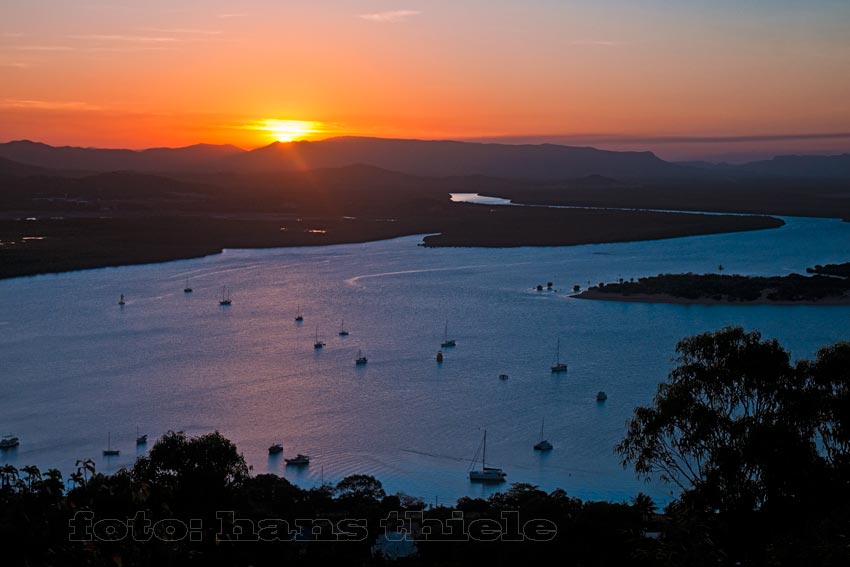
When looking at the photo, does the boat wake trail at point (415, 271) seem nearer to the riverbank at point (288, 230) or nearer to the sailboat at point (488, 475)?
the riverbank at point (288, 230)

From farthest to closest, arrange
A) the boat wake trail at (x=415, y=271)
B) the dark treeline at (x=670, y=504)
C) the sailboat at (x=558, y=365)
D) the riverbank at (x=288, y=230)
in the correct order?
the riverbank at (x=288, y=230) → the boat wake trail at (x=415, y=271) → the sailboat at (x=558, y=365) → the dark treeline at (x=670, y=504)

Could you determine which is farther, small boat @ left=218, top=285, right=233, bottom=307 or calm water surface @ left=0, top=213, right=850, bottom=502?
small boat @ left=218, top=285, right=233, bottom=307

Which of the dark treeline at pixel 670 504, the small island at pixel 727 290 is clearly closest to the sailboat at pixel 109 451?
the dark treeline at pixel 670 504

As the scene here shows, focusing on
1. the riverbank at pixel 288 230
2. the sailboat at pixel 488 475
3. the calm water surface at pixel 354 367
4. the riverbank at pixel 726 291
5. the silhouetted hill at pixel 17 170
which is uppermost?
the silhouetted hill at pixel 17 170

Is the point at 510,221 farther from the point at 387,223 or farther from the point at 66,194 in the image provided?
the point at 66,194

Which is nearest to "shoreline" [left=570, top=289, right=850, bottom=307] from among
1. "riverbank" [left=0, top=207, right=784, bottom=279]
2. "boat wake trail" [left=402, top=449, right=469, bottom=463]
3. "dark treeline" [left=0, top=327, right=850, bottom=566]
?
"boat wake trail" [left=402, top=449, right=469, bottom=463]

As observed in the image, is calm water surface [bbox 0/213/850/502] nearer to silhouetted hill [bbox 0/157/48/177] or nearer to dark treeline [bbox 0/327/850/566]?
dark treeline [bbox 0/327/850/566]
